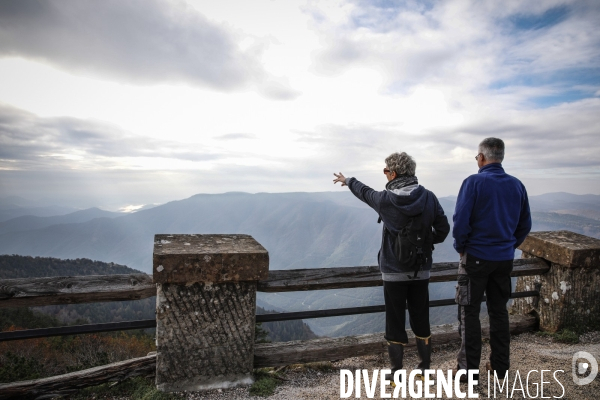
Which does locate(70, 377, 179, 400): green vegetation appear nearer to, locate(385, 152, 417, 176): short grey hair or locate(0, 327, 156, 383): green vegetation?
locate(385, 152, 417, 176): short grey hair

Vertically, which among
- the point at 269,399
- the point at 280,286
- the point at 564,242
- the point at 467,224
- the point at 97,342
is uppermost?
the point at 467,224

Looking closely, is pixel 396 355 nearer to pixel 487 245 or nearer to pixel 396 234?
pixel 396 234

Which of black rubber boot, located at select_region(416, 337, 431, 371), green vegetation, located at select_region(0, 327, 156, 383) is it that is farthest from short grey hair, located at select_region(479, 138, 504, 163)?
green vegetation, located at select_region(0, 327, 156, 383)

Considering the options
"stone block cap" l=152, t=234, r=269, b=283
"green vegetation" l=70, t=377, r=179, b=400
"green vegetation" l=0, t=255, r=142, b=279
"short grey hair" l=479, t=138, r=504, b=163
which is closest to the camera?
"stone block cap" l=152, t=234, r=269, b=283

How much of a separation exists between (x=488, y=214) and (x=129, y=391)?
12.2 ft

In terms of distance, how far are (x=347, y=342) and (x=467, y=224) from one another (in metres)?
1.85

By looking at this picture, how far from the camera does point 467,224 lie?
332cm

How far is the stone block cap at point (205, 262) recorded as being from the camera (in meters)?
2.93

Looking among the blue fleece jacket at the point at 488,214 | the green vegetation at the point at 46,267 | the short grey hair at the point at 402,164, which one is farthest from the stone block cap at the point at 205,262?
the green vegetation at the point at 46,267

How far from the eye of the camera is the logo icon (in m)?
3.39

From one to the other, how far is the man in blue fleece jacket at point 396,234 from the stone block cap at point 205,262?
1149 mm

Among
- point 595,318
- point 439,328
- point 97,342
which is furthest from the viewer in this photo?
point 97,342

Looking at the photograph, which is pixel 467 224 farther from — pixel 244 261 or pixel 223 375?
pixel 223 375

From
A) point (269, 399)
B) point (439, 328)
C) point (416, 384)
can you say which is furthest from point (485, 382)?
point (269, 399)
